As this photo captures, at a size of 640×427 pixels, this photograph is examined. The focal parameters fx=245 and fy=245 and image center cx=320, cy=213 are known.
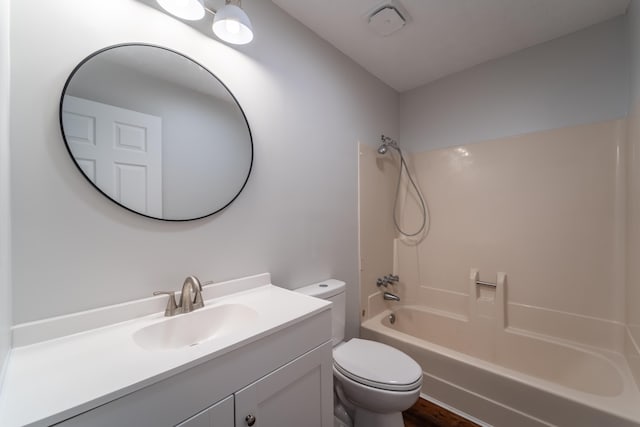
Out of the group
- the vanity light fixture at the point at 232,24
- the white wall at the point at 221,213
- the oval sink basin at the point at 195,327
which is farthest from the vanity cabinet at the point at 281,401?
the vanity light fixture at the point at 232,24

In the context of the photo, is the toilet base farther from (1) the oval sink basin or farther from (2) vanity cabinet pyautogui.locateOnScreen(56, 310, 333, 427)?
(1) the oval sink basin

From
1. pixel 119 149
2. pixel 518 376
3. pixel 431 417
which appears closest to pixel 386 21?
pixel 119 149

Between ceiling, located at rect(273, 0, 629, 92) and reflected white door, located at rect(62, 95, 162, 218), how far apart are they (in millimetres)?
1096

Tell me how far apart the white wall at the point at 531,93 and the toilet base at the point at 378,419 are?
2.04 meters

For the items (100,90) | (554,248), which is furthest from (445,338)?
(100,90)

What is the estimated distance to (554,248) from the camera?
1.69 metres

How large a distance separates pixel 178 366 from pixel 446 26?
219 centimetres

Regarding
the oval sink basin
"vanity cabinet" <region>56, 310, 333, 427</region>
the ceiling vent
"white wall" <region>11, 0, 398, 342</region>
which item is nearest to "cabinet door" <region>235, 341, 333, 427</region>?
"vanity cabinet" <region>56, 310, 333, 427</region>

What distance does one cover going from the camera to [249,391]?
76 centimetres

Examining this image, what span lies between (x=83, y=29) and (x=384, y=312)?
2.42 meters

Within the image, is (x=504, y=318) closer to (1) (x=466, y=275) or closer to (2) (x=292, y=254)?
(1) (x=466, y=275)

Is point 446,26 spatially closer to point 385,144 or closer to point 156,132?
point 385,144

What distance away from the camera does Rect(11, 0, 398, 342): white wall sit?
756 mm

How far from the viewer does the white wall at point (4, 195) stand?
2.10 feet
